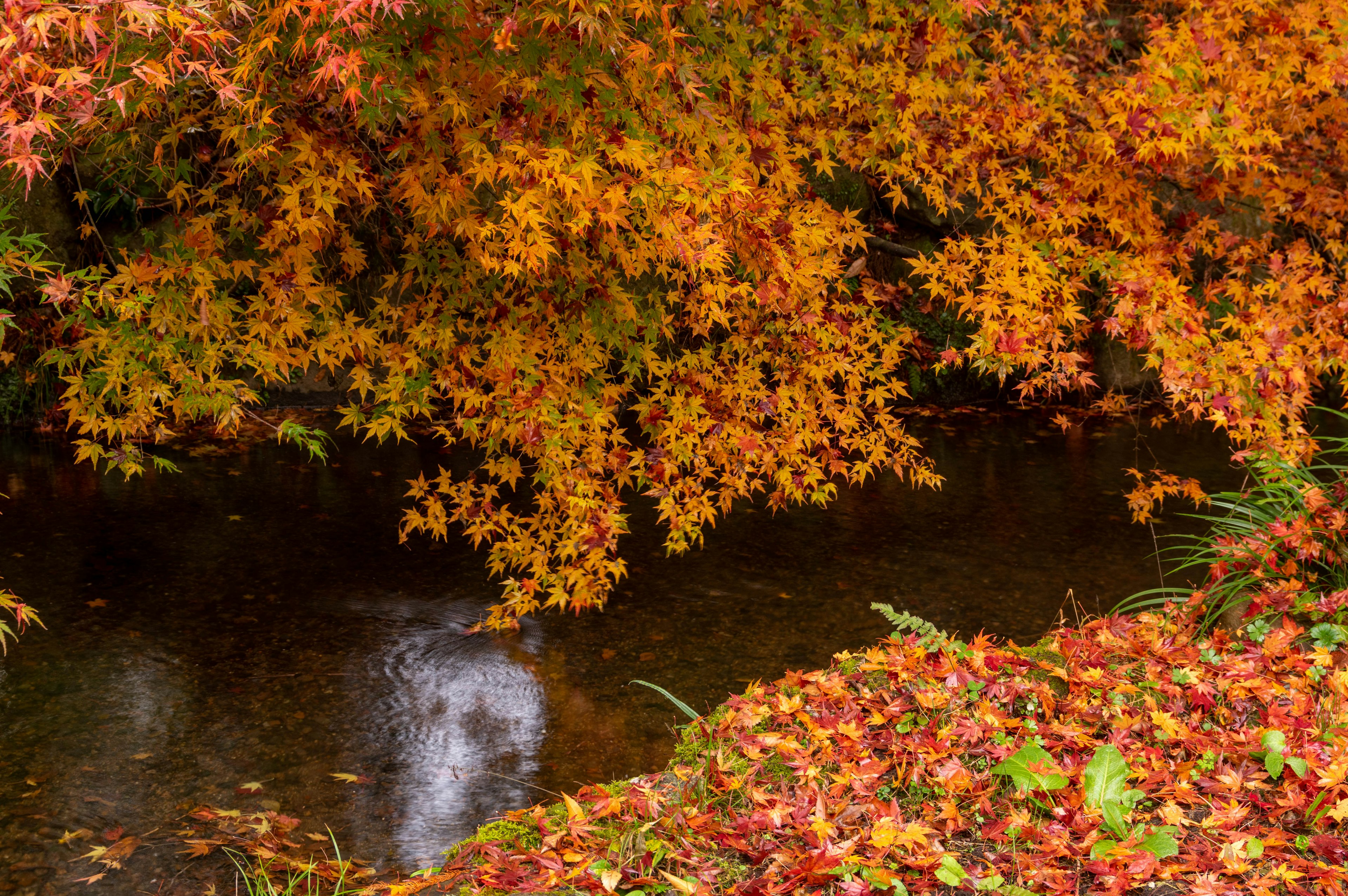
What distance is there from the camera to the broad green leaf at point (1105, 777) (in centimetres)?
273

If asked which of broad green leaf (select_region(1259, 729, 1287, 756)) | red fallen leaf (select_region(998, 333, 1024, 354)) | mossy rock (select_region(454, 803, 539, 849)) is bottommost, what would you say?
mossy rock (select_region(454, 803, 539, 849))

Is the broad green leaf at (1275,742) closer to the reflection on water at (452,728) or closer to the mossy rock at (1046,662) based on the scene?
the mossy rock at (1046,662)

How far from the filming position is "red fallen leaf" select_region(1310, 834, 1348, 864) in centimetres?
255

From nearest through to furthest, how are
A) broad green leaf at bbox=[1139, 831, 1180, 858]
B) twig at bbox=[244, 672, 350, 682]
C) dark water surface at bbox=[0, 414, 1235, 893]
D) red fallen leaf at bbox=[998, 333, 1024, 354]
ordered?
broad green leaf at bbox=[1139, 831, 1180, 858] < dark water surface at bbox=[0, 414, 1235, 893] < red fallen leaf at bbox=[998, 333, 1024, 354] < twig at bbox=[244, 672, 350, 682]

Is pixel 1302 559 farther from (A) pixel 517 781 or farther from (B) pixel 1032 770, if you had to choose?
(A) pixel 517 781

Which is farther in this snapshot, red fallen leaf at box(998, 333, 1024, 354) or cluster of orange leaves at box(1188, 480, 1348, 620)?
red fallen leaf at box(998, 333, 1024, 354)

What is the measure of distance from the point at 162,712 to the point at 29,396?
5.79 m

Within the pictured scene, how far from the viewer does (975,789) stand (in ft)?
9.44

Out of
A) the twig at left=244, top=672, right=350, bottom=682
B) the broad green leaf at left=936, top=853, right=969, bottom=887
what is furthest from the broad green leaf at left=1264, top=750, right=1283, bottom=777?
the twig at left=244, top=672, right=350, bottom=682

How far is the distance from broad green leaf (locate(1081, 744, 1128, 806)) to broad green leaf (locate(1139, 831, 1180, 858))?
0.50ft

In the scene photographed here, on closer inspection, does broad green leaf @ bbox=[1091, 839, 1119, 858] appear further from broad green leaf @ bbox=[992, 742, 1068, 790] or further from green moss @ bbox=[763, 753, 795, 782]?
green moss @ bbox=[763, 753, 795, 782]

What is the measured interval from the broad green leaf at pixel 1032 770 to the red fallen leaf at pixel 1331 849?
57cm

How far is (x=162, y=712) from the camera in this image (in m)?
4.98

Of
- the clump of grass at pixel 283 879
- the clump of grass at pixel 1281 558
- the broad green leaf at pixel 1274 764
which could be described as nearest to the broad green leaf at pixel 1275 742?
the broad green leaf at pixel 1274 764
